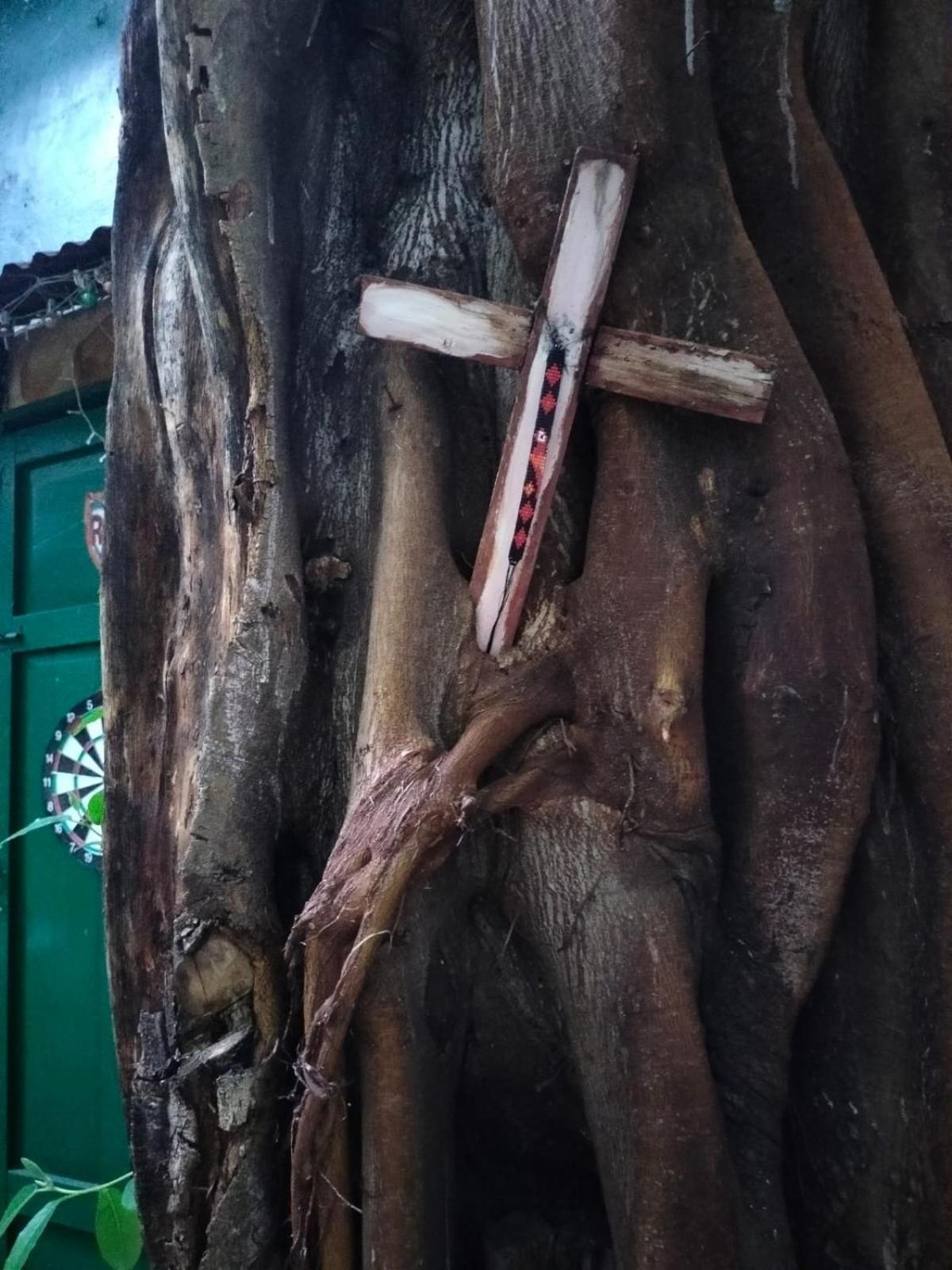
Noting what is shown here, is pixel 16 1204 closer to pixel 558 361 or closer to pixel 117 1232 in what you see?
pixel 117 1232

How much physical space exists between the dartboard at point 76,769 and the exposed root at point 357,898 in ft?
8.74

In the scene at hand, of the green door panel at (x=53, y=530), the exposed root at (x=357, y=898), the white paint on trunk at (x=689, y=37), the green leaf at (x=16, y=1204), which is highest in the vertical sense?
the white paint on trunk at (x=689, y=37)

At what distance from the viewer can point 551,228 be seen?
1.84 m

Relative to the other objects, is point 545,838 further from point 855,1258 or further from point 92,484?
point 92,484

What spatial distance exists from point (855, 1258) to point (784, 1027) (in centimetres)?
38

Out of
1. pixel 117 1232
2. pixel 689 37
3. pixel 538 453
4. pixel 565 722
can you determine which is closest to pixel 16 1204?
pixel 117 1232

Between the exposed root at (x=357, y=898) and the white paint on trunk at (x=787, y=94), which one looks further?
the white paint on trunk at (x=787, y=94)

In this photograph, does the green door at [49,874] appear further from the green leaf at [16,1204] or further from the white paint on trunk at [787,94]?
the white paint on trunk at [787,94]

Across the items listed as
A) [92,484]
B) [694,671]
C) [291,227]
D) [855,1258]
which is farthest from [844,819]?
[92,484]

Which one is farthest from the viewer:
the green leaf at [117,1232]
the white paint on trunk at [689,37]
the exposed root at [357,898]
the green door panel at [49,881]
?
the green door panel at [49,881]

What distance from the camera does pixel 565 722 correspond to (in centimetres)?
177

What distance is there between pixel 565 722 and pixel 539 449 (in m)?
0.42

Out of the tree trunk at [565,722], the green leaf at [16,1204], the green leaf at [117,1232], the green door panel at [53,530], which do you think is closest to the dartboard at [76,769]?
the green door panel at [53,530]

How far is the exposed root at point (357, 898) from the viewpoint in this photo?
160 centimetres
